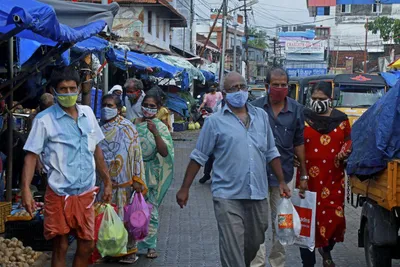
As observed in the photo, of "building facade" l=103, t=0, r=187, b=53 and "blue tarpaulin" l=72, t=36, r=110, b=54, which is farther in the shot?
"building facade" l=103, t=0, r=187, b=53

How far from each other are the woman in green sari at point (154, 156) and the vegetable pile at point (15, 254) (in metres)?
1.29

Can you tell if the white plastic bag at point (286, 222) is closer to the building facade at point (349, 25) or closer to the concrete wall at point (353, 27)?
the building facade at point (349, 25)

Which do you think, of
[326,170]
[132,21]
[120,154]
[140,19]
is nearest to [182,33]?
[140,19]

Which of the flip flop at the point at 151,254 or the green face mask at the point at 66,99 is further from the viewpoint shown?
the flip flop at the point at 151,254

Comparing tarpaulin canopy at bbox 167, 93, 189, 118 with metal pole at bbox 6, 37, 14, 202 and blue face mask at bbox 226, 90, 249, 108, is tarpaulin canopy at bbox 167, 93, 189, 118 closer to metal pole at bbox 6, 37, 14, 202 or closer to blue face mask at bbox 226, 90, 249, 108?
metal pole at bbox 6, 37, 14, 202

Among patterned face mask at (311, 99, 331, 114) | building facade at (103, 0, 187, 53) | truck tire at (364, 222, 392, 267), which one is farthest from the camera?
building facade at (103, 0, 187, 53)

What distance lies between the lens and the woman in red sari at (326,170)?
6879 mm

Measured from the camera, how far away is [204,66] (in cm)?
4188

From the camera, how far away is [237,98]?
5793mm

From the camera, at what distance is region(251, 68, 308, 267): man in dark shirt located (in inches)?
261

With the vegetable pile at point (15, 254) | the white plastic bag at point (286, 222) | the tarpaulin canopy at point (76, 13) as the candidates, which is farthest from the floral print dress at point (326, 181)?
the vegetable pile at point (15, 254)

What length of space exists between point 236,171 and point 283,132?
1109 mm

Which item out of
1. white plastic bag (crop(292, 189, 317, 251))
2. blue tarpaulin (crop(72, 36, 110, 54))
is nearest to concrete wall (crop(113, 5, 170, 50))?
blue tarpaulin (crop(72, 36, 110, 54))

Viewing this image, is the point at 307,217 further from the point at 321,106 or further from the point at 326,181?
the point at 321,106
